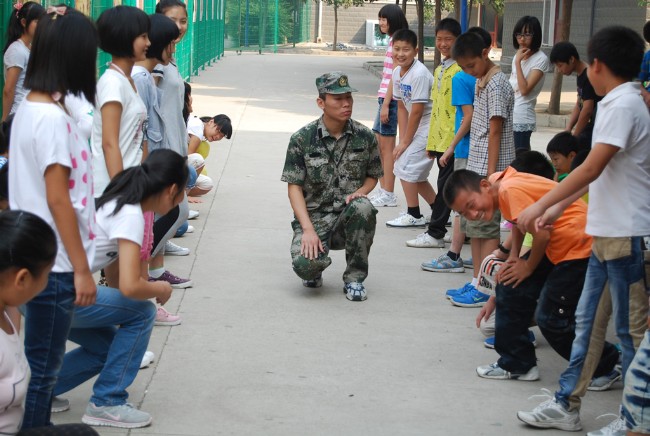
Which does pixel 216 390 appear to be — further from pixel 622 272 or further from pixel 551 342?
pixel 622 272

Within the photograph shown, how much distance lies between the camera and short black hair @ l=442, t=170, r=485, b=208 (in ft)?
16.0

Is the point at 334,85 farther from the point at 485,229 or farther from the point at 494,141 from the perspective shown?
the point at 485,229

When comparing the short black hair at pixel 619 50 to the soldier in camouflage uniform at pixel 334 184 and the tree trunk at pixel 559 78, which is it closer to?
the soldier in camouflage uniform at pixel 334 184

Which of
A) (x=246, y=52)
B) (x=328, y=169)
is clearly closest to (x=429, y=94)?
(x=328, y=169)

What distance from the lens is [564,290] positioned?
476 cm

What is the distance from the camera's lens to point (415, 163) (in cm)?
838

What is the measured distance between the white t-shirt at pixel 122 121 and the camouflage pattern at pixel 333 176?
1.57m

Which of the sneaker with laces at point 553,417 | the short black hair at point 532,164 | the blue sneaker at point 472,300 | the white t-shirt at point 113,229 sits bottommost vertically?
the blue sneaker at point 472,300

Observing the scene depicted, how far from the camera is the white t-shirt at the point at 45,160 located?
11.4ft

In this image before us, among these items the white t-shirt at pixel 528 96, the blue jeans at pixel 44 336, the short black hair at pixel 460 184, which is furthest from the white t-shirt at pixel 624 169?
the white t-shirt at pixel 528 96

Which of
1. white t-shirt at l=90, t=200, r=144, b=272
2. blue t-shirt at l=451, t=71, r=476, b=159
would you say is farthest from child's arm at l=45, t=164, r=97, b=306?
blue t-shirt at l=451, t=71, r=476, b=159

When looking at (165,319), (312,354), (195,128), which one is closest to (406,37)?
(195,128)

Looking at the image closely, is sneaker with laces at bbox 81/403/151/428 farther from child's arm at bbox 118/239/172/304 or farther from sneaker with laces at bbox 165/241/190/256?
sneaker with laces at bbox 165/241/190/256

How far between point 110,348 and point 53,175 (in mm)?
1014
